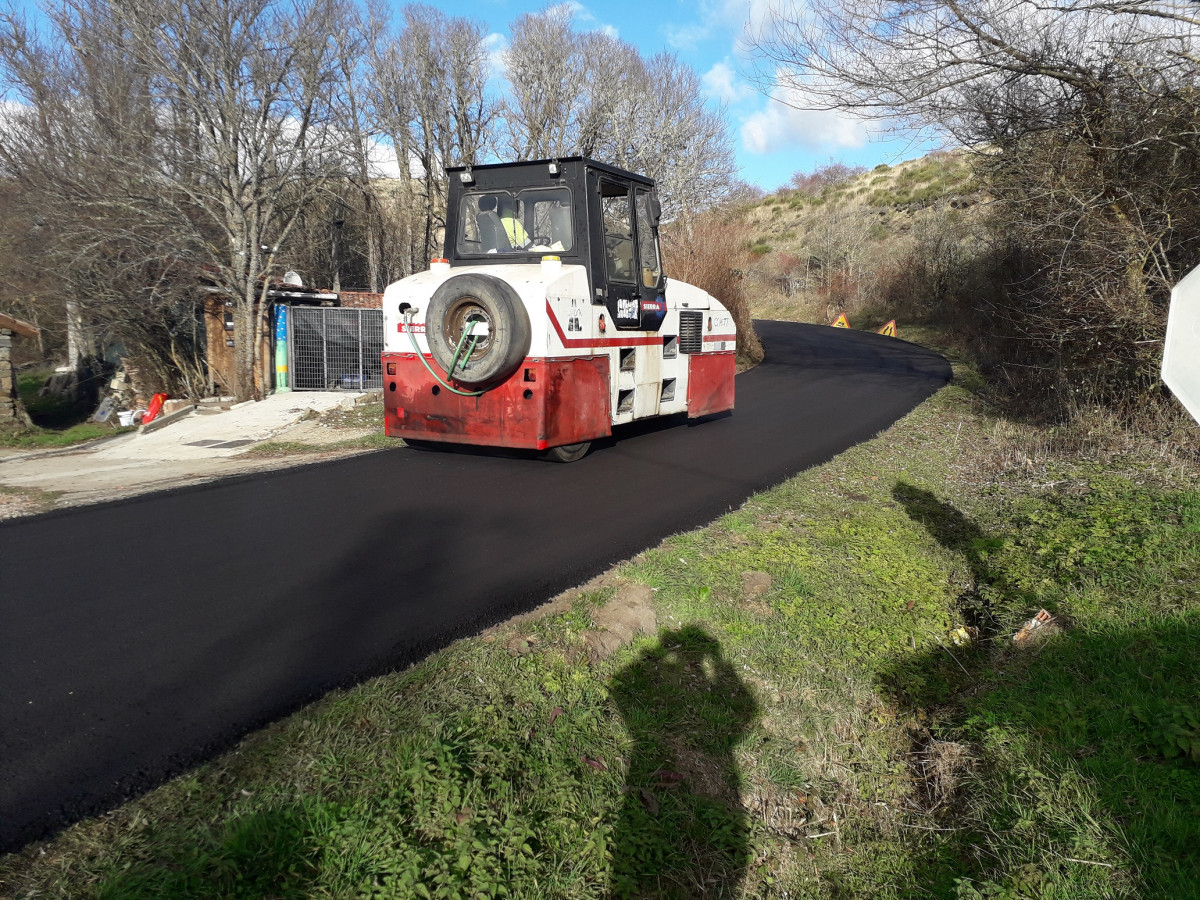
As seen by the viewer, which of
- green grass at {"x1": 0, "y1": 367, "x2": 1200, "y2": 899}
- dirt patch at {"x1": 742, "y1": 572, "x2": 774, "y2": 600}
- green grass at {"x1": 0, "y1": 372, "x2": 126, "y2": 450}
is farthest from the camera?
green grass at {"x1": 0, "y1": 372, "x2": 126, "y2": 450}

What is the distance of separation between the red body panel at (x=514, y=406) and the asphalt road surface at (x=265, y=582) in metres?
0.37

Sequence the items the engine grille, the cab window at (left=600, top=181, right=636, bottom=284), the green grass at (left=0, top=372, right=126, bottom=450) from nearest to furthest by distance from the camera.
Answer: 1. the cab window at (left=600, top=181, right=636, bottom=284)
2. the engine grille
3. the green grass at (left=0, top=372, right=126, bottom=450)

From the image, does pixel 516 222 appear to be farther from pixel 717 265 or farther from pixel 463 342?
pixel 717 265

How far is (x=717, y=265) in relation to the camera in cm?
1828

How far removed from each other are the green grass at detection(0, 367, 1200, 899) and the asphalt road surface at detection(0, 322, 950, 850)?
1.04 ft

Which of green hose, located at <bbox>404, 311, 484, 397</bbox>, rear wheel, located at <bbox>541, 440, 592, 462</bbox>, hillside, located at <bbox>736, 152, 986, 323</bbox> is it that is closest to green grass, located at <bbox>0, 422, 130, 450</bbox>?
green hose, located at <bbox>404, 311, 484, 397</bbox>

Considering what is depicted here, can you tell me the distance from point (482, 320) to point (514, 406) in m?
0.88

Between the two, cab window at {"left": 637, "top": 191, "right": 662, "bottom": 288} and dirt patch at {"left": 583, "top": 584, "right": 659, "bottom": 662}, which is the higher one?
cab window at {"left": 637, "top": 191, "right": 662, "bottom": 288}

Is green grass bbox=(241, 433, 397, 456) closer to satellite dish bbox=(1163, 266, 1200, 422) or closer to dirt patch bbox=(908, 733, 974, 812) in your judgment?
dirt patch bbox=(908, 733, 974, 812)

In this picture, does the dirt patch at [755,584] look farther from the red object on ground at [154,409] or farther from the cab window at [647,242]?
the red object on ground at [154,409]

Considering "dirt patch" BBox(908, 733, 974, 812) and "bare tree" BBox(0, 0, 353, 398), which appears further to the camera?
"bare tree" BBox(0, 0, 353, 398)

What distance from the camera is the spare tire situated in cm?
728

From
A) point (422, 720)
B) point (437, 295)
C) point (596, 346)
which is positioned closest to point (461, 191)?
point (437, 295)

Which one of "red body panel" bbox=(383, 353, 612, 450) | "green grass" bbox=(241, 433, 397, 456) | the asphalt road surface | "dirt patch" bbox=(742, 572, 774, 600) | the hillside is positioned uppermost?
the hillside
